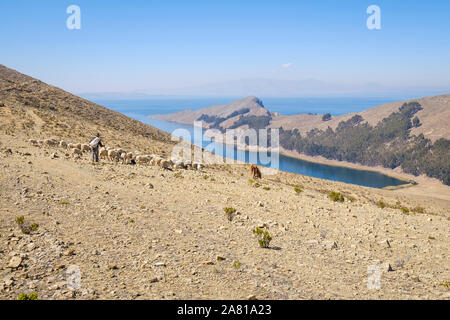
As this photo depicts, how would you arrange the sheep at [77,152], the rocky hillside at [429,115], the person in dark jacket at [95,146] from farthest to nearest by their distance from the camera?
the rocky hillside at [429,115]
the sheep at [77,152]
the person in dark jacket at [95,146]

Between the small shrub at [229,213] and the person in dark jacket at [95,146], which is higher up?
the person in dark jacket at [95,146]

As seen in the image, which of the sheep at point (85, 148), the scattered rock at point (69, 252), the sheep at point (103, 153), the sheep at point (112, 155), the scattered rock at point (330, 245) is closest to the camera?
the scattered rock at point (69, 252)

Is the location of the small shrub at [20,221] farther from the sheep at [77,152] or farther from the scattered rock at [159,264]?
the sheep at [77,152]

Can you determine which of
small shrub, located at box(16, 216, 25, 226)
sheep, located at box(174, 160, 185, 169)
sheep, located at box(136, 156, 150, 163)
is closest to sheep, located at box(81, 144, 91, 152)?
sheep, located at box(136, 156, 150, 163)

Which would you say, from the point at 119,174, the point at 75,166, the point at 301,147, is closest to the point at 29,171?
the point at 75,166

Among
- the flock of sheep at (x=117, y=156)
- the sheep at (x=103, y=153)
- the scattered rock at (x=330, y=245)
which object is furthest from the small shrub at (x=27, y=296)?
the sheep at (x=103, y=153)

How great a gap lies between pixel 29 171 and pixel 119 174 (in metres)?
4.31

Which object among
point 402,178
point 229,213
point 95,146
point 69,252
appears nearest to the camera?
point 69,252

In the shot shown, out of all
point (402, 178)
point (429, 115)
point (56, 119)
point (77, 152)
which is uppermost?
point (429, 115)

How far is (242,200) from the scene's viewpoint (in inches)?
612

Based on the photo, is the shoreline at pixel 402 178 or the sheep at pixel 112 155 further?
the shoreline at pixel 402 178

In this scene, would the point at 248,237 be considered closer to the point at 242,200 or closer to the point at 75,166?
the point at 242,200

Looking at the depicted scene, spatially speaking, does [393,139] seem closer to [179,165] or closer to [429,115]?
[429,115]

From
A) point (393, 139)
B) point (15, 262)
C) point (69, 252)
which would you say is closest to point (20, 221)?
point (15, 262)
